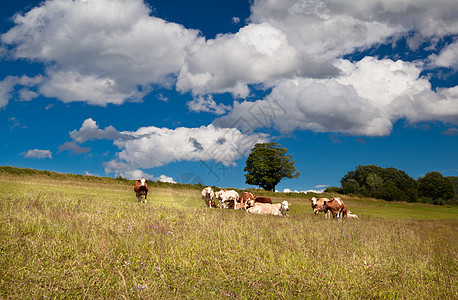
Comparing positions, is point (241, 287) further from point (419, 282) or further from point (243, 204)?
point (243, 204)

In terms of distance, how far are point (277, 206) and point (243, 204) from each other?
404cm

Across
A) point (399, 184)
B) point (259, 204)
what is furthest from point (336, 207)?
point (399, 184)

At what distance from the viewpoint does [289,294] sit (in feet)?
17.8

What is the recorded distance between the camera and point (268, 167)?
73438 mm

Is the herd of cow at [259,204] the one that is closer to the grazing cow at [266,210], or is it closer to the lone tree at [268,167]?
the grazing cow at [266,210]

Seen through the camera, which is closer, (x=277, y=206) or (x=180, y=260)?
(x=180, y=260)

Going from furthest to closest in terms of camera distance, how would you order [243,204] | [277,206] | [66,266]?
[243,204]
[277,206]
[66,266]

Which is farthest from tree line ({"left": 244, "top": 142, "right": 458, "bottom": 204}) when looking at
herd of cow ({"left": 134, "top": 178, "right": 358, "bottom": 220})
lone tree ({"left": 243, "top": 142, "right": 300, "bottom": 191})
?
herd of cow ({"left": 134, "top": 178, "right": 358, "bottom": 220})

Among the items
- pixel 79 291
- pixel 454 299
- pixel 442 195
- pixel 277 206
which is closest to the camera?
pixel 79 291

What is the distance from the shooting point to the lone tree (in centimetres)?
7400

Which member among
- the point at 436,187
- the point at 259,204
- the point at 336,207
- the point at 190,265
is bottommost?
the point at 190,265

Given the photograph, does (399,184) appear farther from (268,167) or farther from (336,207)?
(336,207)

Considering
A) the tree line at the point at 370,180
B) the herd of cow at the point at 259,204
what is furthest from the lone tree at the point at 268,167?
the herd of cow at the point at 259,204

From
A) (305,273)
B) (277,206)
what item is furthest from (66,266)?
(277,206)
